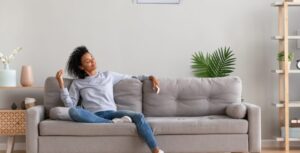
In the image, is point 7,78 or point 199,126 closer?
point 199,126

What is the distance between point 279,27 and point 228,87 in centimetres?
108

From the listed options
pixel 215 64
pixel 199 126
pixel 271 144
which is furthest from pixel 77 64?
pixel 271 144

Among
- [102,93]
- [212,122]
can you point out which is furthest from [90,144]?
[212,122]

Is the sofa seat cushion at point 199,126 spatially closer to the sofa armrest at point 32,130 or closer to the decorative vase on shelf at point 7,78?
the sofa armrest at point 32,130

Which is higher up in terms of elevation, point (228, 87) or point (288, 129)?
point (228, 87)

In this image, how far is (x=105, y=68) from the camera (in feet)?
19.6

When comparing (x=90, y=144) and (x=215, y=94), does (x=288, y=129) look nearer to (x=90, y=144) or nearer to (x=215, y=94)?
(x=215, y=94)

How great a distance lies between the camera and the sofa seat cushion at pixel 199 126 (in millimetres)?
4680

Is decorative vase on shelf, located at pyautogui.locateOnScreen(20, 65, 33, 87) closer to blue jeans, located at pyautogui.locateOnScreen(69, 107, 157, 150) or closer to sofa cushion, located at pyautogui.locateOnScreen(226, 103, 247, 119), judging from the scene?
blue jeans, located at pyautogui.locateOnScreen(69, 107, 157, 150)

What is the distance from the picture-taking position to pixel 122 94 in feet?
17.2

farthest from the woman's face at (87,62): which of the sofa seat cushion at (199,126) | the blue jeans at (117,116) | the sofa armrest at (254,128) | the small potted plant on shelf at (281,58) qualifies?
the small potted plant on shelf at (281,58)

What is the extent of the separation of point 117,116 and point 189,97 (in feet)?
2.62

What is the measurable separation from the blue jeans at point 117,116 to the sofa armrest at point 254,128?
834mm

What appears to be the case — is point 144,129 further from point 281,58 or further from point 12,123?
point 281,58
